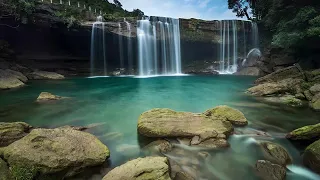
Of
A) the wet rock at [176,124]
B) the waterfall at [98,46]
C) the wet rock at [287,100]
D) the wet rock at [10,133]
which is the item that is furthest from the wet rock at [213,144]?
the waterfall at [98,46]

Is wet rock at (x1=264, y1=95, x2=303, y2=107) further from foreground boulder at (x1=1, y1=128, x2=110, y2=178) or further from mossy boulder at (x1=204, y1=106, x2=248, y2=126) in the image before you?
foreground boulder at (x1=1, y1=128, x2=110, y2=178)

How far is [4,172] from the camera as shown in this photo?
172 inches

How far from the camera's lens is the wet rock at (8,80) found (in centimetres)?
1694

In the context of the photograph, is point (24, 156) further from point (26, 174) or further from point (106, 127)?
point (106, 127)

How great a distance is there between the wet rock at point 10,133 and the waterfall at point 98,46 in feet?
A: 71.4

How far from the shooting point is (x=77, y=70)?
2916cm

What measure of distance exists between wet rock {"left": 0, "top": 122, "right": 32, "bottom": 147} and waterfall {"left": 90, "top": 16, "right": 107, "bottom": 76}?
21.8m

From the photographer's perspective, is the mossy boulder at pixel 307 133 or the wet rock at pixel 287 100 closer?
the mossy boulder at pixel 307 133

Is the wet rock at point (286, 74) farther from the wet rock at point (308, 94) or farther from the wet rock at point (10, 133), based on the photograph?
the wet rock at point (10, 133)

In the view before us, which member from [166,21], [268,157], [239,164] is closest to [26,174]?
[239,164]

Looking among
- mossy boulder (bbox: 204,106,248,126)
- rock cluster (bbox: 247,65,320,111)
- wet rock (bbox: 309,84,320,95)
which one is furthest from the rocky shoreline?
wet rock (bbox: 309,84,320,95)

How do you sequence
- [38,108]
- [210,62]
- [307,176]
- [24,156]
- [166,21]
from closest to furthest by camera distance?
[24,156] < [307,176] < [38,108] < [166,21] < [210,62]

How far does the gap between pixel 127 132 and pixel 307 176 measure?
533cm

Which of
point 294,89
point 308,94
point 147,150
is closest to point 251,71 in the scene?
point 294,89
